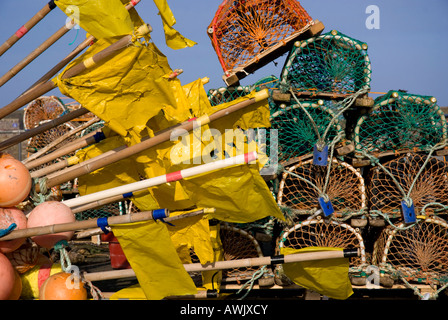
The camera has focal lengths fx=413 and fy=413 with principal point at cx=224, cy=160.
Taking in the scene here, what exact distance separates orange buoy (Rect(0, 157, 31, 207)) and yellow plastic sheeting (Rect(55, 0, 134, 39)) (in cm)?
81

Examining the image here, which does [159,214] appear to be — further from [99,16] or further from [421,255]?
[421,255]

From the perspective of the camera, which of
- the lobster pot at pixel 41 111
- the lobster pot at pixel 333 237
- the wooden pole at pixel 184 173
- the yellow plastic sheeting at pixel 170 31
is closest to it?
the wooden pole at pixel 184 173

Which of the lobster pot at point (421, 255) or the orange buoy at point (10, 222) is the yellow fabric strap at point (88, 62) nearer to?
the orange buoy at point (10, 222)

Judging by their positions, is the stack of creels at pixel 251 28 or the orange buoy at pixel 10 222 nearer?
the orange buoy at pixel 10 222

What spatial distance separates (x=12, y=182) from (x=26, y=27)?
1.04 m

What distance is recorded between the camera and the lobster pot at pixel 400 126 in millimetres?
3299

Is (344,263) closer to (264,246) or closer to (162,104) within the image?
(162,104)

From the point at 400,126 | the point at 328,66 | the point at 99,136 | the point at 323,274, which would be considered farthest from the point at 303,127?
the point at 99,136

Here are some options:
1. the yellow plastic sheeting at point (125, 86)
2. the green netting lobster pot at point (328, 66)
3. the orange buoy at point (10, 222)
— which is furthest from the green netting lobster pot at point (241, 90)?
the orange buoy at point (10, 222)

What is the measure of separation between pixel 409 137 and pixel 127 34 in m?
2.45

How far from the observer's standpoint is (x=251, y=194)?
2.51 metres

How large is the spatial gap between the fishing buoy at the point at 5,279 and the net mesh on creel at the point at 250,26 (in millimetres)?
2094

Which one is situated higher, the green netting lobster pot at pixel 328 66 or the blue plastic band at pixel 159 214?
the green netting lobster pot at pixel 328 66

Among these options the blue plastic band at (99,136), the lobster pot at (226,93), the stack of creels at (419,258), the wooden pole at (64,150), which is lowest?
the stack of creels at (419,258)
